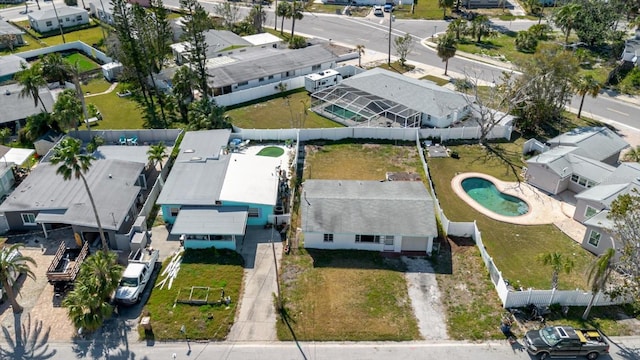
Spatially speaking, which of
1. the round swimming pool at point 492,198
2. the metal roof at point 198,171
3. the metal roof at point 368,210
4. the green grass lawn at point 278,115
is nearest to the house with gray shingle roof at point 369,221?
the metal roof at point 368,210

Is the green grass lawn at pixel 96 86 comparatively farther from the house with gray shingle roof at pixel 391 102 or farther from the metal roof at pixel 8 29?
the house with gray shingle roof at pixel 391 102

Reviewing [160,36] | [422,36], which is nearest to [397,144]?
[160,36]

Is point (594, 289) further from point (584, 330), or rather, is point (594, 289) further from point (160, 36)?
point (160, 36)

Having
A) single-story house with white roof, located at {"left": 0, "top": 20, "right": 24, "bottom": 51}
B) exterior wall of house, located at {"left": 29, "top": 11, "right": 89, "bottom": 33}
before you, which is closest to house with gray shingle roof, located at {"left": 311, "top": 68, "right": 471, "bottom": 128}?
single-story house with white roof, located at {"left": 0, "top": 20, "right": 24, "bottom": 51}

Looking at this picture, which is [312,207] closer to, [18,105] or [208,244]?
[208,244]

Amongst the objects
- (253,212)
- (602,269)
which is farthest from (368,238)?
(602,269)

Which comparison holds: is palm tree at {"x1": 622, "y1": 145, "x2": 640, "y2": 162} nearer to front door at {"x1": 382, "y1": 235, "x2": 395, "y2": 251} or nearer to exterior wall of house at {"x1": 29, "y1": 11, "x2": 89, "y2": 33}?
front door at {"x1": 382, "y1": 235, "x2": 395, "y2": 251}
